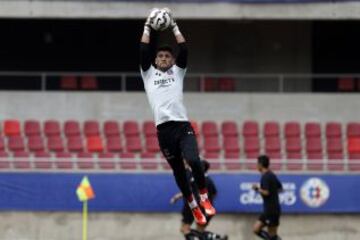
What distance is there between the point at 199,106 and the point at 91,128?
9.46 ft

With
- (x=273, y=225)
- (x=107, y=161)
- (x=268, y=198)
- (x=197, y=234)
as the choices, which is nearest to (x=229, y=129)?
(x=107, y=161)

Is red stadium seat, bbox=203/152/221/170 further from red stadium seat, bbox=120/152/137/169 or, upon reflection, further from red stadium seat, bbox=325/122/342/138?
red stadium seat, bbox=325/122/342/138

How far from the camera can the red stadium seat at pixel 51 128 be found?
25423 millimetres

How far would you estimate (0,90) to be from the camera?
92.5 ft

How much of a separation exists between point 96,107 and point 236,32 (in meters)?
4.94

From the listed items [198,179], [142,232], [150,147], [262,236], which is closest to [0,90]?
[150,147]

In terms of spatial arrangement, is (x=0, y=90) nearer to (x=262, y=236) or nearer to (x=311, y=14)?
(x=311, y=14)

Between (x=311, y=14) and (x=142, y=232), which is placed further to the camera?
(x=311, y=14)

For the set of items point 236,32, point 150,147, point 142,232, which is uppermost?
point 236,32

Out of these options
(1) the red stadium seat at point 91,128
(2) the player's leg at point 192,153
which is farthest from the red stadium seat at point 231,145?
(2) the player's leg at point 192,153

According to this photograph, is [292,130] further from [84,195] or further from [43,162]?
[84,195]

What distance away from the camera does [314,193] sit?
22.8 metres

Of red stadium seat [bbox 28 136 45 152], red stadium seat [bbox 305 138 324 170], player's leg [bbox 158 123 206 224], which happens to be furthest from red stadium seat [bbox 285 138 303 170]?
player's leg [bbox 158 123 206 224]

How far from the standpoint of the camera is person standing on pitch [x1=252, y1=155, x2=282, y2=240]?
19.8 m
